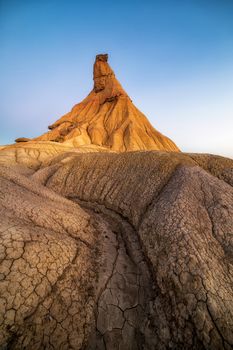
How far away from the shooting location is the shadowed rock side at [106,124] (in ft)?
93.9

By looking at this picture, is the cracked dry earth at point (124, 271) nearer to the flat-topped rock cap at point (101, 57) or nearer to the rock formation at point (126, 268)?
the rock formation at point (126, 268)

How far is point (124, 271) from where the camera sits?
3377mm

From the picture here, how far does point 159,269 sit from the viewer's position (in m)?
3.10

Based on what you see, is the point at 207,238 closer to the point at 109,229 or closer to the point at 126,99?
the point at 109,229

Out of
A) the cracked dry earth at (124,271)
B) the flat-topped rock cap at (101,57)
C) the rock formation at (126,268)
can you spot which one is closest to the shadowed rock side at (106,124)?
the flat-topped rock cap at (101,57)

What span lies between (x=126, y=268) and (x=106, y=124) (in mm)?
30683

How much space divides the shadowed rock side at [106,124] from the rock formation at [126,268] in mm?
22849

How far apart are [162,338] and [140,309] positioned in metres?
0.46

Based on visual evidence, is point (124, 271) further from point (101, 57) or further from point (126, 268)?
point (101, 57)

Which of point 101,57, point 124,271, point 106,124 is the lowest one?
point 124,271

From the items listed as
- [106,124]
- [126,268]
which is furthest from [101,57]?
[126,268]

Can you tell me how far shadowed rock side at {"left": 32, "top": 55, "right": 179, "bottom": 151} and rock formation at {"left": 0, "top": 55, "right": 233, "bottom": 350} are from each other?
2285 cm

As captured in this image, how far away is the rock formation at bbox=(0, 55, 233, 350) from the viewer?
7.54 ft

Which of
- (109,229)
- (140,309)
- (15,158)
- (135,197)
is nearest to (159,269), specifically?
(140,309)
